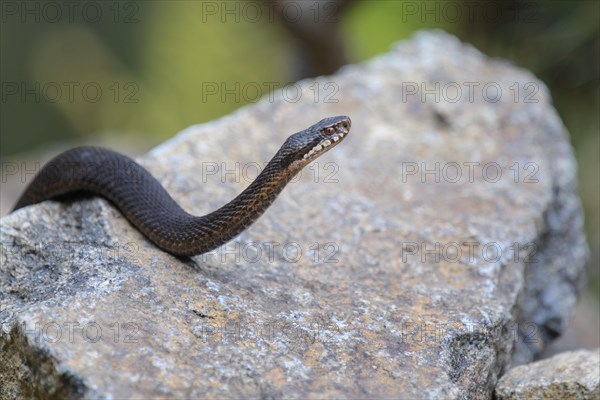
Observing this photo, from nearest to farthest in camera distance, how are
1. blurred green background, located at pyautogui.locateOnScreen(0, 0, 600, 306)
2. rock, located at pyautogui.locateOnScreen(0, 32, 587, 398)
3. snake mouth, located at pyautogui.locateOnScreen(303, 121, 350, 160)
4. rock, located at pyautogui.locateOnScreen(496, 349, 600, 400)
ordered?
rock, located at pyautogui.locateOnScreen(0, 32, 587, 398)
rock, located at pyautogui.locateOnScreen(496, 349, 600, 400)
snake mouth, located at pyautogui.locateOnScreen(303, 121, 350, 160)
blurred green background, located at pyautogui.locateOnScreen(0, 0, 600, 306)

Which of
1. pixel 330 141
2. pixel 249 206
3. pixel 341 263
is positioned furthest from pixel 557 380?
pixel 249 206

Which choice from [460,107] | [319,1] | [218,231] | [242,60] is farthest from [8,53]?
[218,231]

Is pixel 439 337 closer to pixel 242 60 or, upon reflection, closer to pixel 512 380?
pixel 512 380

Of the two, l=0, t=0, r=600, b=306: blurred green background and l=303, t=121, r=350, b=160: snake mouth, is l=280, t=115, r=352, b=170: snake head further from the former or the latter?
l=0, t=0, r=600, b=306: blurred green background

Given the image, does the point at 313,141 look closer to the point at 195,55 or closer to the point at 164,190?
the point at 164,190

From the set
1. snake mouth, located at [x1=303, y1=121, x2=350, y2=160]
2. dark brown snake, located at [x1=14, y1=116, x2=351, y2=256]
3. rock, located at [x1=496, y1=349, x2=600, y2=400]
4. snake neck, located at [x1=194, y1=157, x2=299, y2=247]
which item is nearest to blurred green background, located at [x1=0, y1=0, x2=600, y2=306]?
dark brown snake, located at [x1=14, y1=116, x2=351, y2=256]

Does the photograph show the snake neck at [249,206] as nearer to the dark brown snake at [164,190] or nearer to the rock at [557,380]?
the dark brown snake at [164,190]

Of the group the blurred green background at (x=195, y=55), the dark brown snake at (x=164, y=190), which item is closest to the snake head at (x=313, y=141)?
the dark brown snake at (x=164, y=190)
